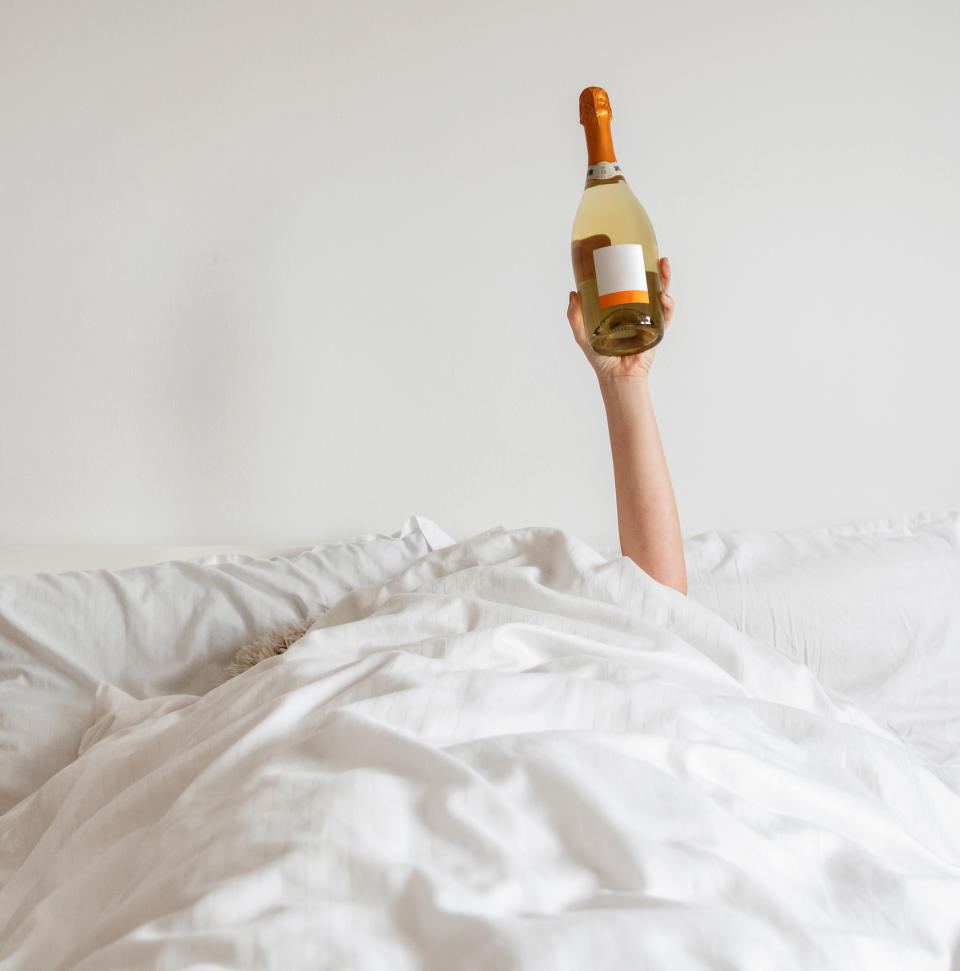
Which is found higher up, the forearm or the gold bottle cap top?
the gold bottle cap top

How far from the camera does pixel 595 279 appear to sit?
113 cm

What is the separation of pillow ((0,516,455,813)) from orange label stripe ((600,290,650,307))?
1.70 feet

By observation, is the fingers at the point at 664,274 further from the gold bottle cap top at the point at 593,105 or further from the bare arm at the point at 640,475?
the gold bottle cap top at the point at 593,105

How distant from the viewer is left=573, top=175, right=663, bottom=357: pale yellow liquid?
3.54ft

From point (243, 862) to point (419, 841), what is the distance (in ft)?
0.36

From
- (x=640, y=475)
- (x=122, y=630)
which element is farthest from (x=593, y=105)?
(x=122, y=630)

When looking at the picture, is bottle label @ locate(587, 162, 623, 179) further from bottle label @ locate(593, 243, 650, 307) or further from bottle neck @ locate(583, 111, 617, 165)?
bottle label @ locate(593, 243, 650, 307)

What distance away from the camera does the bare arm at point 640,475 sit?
112cm

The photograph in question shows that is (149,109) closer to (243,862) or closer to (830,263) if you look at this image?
(830,263)

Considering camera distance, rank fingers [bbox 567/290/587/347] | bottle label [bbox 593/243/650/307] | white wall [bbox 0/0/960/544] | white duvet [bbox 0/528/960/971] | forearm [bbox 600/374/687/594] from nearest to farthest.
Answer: white duvet [bbox 0/528/960/971]
bottle label [bbox 593/243/650/307]
forearm [bbox 600/374/687/594]
fingers [bbox 567/290/587/347]
white wall [bbox 0/0/960/544]

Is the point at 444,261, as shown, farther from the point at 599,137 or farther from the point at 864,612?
the point at 864,612

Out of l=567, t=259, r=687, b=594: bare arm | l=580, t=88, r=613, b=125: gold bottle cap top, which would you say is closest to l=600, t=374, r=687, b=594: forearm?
l=567, t=259, r=687, b=594: bare arm

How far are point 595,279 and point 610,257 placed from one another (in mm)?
110

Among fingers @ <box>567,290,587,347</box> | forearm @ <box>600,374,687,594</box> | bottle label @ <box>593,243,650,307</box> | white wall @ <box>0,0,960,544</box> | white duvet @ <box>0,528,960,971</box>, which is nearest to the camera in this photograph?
white duvet @ <box>0,528,960,971</box>
